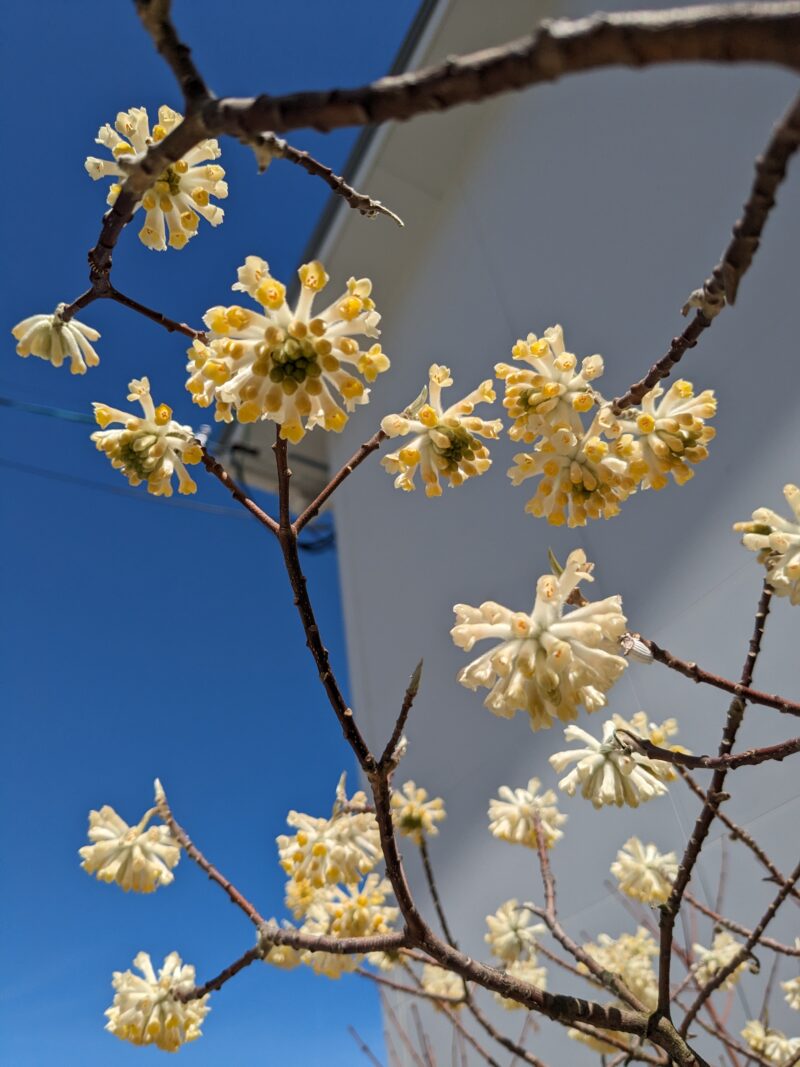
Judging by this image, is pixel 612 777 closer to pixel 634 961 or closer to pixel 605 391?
pixel 634 961

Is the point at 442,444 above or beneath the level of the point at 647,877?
above

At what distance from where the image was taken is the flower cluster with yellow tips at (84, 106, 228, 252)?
0.76 m

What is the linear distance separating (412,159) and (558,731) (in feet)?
9.83

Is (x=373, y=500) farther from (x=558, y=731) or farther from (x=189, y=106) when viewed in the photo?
(x=189, y=106)

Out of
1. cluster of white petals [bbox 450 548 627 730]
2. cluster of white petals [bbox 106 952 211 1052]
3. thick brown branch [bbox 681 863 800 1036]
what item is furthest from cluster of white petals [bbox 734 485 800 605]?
cluster of white petals [bbox 106 952 211 1052]

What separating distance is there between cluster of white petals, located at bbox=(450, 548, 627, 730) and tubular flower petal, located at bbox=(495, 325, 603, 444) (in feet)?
0.61

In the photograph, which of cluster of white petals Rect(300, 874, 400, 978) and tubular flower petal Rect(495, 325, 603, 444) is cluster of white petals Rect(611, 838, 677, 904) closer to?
cluster of white petals Rect(300, 874, 400, 978)

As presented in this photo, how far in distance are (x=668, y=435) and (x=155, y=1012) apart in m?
1.12

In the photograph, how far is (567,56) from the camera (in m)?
0.26

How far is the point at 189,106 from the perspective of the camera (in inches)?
14.8

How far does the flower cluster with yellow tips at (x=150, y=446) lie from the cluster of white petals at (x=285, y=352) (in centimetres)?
20

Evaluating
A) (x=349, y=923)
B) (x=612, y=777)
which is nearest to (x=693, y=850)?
(x=612, y=777)

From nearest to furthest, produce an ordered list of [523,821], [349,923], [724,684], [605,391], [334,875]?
1. [724,684]
2. [334,875]
3. [349,923]
4. [523,821]
5. [605,391]

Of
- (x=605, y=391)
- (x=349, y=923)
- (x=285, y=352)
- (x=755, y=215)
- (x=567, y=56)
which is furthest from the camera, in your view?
(x=605, y=391)
